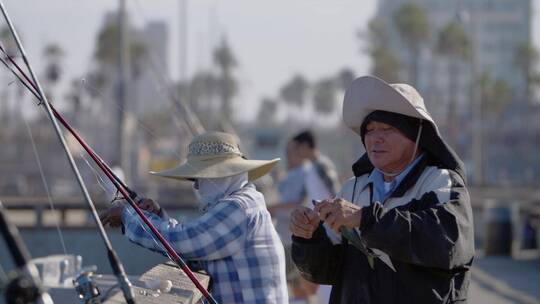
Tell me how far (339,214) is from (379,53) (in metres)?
76.8

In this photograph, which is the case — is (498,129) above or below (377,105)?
below

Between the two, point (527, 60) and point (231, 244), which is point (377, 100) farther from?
point (527, 60)

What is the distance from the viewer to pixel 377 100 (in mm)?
4230

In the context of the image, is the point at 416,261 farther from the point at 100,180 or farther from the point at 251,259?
the point at 100,180

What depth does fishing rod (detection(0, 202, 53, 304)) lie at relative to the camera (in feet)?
8.34

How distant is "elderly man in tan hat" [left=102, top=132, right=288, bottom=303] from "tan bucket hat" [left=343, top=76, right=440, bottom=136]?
0.57 m

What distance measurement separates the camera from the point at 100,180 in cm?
483

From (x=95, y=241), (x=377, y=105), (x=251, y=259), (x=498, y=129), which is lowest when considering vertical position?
(x=498, y=129)

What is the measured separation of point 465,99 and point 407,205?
136 metres

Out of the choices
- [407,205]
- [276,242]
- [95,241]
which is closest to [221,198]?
[276,242]

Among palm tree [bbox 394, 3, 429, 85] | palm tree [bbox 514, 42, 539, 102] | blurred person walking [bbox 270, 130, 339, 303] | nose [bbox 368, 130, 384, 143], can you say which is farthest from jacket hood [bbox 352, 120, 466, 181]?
palm tree [bbox 514, 42, 539, 102]

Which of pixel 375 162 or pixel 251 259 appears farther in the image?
pixel 251 259

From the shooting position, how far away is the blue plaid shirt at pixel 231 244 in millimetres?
4406

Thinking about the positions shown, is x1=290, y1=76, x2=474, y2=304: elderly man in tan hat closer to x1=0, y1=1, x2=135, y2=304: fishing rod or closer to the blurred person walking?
x1=0, y1=1, x2=135, y2=304: fishing rod
